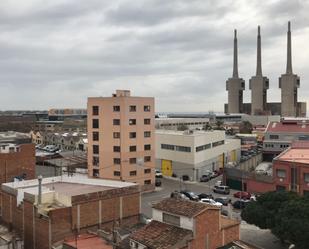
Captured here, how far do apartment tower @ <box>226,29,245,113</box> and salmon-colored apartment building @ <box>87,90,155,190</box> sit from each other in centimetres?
12620

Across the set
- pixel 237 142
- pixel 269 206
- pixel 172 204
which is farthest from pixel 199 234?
pixel 237 142

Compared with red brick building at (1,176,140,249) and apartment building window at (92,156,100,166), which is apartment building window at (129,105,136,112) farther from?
red brick building at (1,176,140,249)

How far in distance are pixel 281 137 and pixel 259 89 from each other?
10361cm

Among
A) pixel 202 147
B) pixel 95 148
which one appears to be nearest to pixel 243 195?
pixel 202 147

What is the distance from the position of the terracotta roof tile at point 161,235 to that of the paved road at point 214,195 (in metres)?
9.43

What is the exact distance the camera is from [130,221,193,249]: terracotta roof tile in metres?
20.7

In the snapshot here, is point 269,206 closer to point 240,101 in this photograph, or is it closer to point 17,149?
point 17,149

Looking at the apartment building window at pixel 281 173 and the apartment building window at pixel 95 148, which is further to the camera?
the apartment building window at pixel 95 148

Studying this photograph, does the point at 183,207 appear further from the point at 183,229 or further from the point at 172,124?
the point at 172,124

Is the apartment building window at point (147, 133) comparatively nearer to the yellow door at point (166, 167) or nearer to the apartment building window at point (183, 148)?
the apartment building window at point (183, 148)

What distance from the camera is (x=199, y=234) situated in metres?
21.3

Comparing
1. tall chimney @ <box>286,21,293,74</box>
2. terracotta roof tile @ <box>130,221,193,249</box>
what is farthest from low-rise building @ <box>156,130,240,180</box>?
tall chimney @ <box>286,21,293,74</box>

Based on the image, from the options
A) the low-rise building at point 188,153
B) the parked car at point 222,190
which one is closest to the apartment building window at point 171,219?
the parked car at point 222,190

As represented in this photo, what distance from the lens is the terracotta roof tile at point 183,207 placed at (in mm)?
21391
